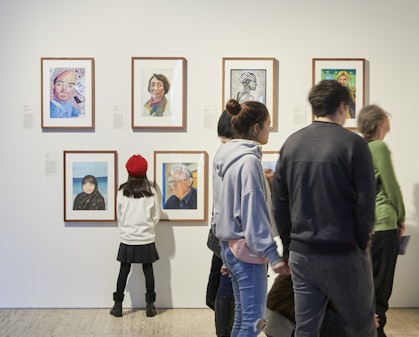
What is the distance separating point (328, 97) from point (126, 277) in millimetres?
2645

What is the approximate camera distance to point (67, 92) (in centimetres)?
480

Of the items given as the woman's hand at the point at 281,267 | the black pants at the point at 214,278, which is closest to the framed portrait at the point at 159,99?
the black pants at the point at 214,278

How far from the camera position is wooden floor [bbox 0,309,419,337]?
4.19 metres

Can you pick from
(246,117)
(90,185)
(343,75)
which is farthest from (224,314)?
(343,75)

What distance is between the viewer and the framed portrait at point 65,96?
4.79m

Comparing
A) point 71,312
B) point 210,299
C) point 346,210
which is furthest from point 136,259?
point 346,210

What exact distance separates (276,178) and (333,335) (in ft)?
2.75

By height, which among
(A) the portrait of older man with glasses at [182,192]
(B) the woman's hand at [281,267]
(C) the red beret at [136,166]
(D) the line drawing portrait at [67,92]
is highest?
(D) the line drawing portrait at [67,92]

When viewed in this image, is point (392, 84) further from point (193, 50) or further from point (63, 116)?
point (63, 116)

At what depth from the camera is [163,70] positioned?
4.78m

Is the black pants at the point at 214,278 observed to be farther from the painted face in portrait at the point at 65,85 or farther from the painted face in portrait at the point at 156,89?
the painted face in portrait at the point at 65,85

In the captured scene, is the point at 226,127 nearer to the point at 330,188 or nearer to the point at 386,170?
the point at 330,188

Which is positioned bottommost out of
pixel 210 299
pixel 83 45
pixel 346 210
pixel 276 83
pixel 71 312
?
pixel 71 312

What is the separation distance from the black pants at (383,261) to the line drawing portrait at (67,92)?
2.63m
